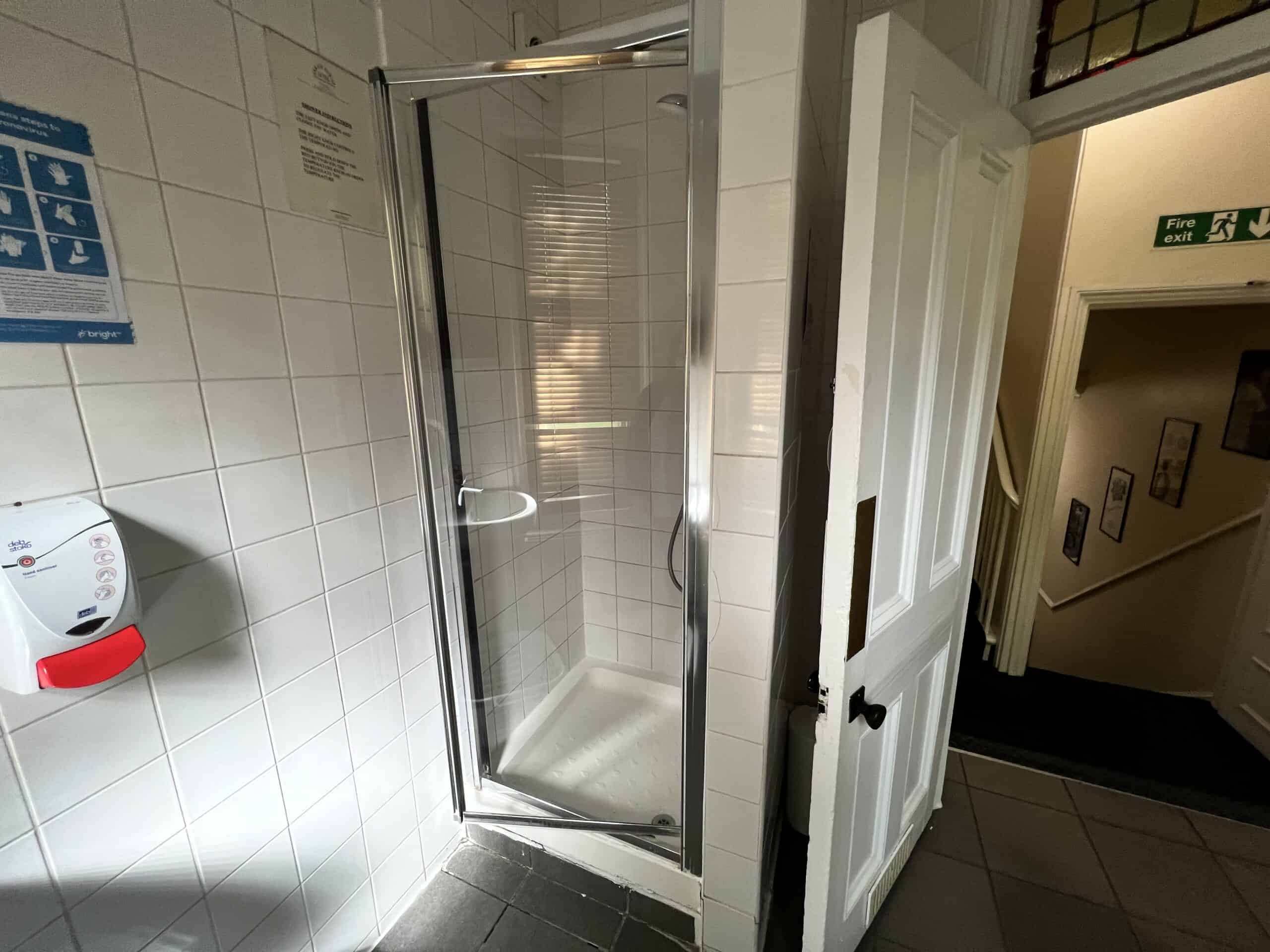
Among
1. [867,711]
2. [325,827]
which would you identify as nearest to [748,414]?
[867,711]

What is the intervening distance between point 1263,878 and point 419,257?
9.01ft

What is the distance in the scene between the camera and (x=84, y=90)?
0.66m

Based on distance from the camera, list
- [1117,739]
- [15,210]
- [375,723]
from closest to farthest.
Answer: [15,210] → [375,723] → [1117,739]

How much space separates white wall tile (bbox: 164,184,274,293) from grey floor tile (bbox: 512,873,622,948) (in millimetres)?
1584

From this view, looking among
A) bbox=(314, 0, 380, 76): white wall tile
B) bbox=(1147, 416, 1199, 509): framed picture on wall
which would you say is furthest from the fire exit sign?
bbox=(314, 0, 380, 76): white wall tile

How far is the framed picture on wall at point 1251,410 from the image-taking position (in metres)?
2.33

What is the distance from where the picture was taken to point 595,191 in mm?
1587

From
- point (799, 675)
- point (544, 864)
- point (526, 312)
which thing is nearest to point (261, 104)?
point (526, 312)

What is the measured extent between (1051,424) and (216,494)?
9.34 feet

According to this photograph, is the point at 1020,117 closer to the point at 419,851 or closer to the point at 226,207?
the point at 226,207

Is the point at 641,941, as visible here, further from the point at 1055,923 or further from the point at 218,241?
the point at 218,241

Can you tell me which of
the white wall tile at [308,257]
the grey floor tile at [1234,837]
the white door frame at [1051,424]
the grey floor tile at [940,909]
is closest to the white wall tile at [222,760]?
the white wall tile at [308,257]

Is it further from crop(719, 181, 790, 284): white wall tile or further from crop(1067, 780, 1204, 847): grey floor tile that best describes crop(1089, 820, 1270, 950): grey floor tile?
crop(719, 181, 790, 284): white wall tile

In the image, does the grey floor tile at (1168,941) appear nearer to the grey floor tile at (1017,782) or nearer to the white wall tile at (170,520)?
the grey floor tile at (1017,782)
